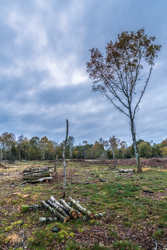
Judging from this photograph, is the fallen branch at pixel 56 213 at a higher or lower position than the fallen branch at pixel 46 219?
→ higher

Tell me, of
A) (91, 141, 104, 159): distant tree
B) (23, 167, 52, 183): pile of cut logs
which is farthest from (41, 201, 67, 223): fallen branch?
(91, 141, 104, 159): distant tree

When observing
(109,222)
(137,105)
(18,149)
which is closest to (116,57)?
(137,105)

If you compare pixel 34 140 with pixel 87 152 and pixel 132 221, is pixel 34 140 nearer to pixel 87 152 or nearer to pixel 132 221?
pixel 87 152

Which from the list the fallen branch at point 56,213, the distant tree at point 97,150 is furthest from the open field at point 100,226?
the distant tree at point 97,150

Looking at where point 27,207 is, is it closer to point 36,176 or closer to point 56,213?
point 56,213

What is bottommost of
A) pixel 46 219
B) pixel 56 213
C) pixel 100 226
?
pixel 100 226

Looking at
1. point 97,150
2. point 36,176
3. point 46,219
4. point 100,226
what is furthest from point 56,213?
point 97,150

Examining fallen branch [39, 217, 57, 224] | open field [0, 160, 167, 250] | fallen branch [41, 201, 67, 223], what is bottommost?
open field [0, 160, 167, 250]

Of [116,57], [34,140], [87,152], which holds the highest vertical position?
[116,57]

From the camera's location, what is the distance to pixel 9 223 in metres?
6.08

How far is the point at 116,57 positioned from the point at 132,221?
60.6 ft

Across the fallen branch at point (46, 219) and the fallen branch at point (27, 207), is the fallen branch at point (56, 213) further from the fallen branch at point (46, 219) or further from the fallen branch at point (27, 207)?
the fallen branch at point (27, 207)

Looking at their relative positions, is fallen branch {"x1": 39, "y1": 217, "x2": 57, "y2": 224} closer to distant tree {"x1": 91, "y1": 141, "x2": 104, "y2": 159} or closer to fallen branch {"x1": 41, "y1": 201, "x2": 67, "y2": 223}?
fallen branch {"x1": 41, "y1": 201, "x2": 67, "y2": 223}

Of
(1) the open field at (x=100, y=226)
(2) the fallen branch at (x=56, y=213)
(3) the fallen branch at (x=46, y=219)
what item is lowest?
(1) the open field at (x=100, y=226)
